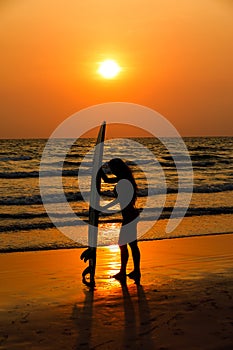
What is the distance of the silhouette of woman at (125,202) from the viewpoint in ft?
24.8

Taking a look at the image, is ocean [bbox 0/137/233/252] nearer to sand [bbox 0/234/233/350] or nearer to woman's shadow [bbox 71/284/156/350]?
sand [bbox 0/234/233/350]

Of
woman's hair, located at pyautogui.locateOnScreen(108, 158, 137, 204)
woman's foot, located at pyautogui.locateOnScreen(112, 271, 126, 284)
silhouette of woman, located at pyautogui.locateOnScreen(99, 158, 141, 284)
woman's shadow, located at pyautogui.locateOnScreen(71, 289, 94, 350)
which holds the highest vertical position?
woman's hair, located at pyautogui.locateOnScreen(108, 158, 137, 204)

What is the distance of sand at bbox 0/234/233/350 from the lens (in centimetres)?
523

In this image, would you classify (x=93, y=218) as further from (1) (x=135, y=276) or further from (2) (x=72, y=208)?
(2) (x=72, y=208)

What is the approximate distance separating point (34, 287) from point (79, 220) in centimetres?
837

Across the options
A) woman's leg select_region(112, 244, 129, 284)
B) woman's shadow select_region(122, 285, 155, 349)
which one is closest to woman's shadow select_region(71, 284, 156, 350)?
woman's shadow select_region(122, 285, 155, 349)

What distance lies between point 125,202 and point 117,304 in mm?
1675

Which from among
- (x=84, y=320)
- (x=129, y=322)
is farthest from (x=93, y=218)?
(x=129, y=322)

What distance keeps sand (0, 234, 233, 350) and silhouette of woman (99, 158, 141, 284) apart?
239mm

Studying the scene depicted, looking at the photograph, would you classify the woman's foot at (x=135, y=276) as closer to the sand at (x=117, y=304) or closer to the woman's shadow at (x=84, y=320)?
the sand at (x=117, y=304)

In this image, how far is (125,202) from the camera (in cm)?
771

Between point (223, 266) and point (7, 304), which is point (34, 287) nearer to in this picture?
point (7, 304)

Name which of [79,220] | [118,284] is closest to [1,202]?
[79,220]

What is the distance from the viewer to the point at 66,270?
8.64m
